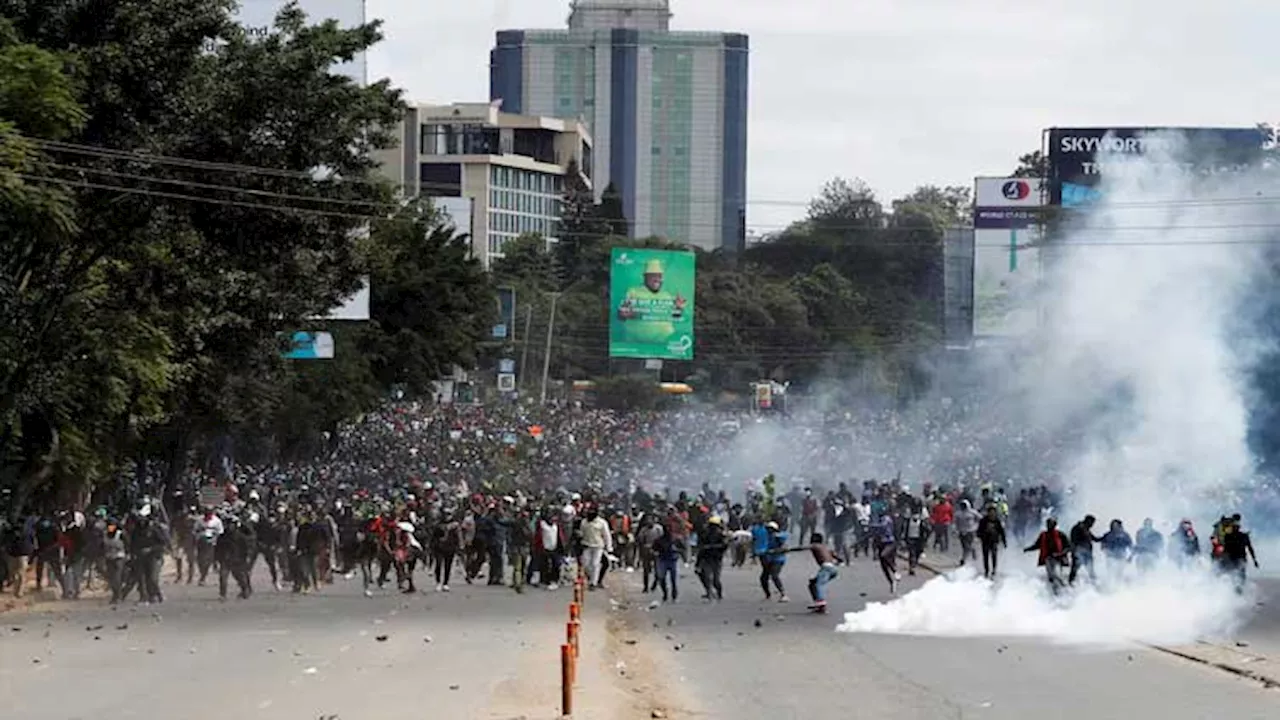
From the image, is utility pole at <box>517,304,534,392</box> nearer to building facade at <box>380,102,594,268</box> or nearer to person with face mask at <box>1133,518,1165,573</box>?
building facade at <box>380,102,594,268</box>

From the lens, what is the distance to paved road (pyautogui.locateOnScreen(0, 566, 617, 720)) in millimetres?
19719

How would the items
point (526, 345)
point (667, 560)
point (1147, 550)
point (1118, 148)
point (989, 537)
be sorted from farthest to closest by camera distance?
point (526, 345), point (1118, 148), point (989, 537), point (667, 560), point (1147, 550)

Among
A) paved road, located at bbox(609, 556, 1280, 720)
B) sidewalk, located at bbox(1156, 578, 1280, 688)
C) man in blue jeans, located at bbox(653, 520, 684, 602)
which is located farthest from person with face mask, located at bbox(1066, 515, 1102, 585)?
man in blue jeans, located at bbox(653, 520, 684, 602)

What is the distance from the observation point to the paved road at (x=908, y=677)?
19375mm

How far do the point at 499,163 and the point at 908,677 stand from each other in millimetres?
161566

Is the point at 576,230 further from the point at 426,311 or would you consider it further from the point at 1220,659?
the point at 1220,659

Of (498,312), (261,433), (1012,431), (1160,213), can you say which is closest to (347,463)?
(261,433)

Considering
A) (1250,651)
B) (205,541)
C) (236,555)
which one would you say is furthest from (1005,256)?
(1250,651)

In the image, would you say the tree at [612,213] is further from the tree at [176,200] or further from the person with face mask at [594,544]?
the tree at [176,200]

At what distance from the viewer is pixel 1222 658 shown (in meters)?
23.9

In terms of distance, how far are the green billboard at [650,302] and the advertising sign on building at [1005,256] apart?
66.1 ft

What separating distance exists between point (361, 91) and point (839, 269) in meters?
101

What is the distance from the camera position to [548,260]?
141750 mm

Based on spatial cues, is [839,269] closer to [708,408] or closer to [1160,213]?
[708,408]
